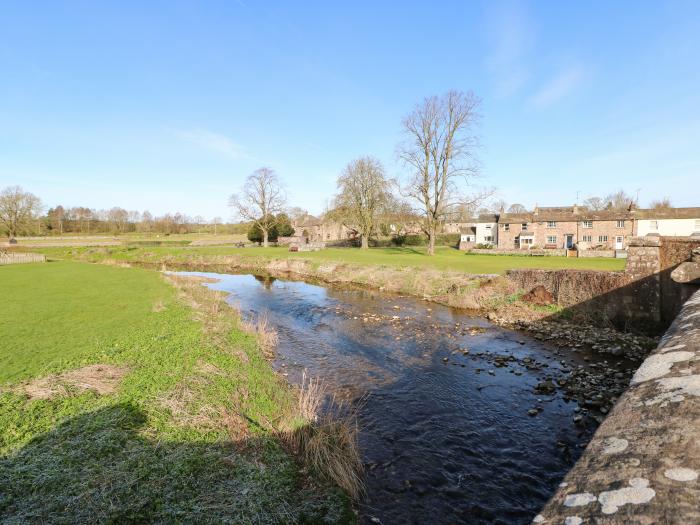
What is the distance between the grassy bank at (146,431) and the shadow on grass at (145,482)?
0.02 m

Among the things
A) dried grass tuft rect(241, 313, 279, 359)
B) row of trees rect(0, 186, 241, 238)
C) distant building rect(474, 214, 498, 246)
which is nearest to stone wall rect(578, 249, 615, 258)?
distant building rect(474, 214, 498, 246)

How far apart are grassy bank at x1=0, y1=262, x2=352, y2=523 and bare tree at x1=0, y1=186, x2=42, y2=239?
95.5 meters

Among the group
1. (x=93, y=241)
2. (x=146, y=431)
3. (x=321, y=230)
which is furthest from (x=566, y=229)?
(x=93, y=241)

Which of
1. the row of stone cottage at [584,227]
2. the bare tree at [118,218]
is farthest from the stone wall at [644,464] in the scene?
the bare tree at [118,218]

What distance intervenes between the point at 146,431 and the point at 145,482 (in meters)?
1.39

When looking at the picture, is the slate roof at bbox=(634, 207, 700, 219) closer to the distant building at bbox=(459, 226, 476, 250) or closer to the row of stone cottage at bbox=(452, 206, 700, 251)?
the row of stone cottage at bbox=(452, 206, 700, 251)

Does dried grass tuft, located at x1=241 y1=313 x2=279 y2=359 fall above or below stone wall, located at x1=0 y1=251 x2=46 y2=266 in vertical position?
below

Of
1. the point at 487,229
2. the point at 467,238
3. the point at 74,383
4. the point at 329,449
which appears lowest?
the point at 329,449

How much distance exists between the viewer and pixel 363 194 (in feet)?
204

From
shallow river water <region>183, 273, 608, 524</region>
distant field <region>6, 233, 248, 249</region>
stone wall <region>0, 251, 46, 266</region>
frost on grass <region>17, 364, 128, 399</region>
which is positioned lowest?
shallow river water <region>183, 273, 608, 524</region>

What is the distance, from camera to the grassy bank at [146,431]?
5.17 meters

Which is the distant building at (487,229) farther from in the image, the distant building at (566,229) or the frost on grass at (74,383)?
the frost on grass at (74,383)

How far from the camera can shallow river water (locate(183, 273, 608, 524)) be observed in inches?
255

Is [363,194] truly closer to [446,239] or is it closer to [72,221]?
[446,239]
